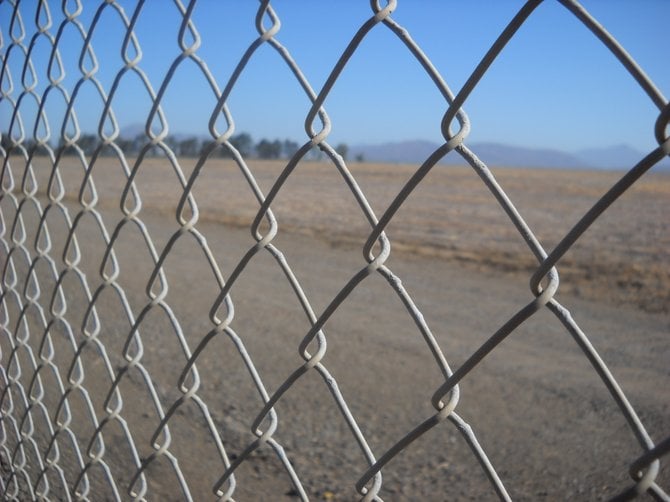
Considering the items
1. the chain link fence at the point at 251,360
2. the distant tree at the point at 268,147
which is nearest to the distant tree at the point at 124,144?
the chain link fence at the point at 251,360

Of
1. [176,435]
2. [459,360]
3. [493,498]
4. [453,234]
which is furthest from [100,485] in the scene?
[453,234]

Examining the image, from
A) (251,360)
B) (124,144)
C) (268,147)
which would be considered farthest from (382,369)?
(268,147)

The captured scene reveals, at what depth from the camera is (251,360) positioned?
3.46 m

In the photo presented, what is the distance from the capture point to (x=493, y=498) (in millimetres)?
3209

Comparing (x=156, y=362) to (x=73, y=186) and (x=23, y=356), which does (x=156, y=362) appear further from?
(x=73, y=186)

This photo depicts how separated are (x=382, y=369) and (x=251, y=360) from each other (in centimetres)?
186

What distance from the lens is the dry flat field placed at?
338 cm

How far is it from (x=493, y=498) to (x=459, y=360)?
2.08 meters

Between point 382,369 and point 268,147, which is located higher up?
point 268,147

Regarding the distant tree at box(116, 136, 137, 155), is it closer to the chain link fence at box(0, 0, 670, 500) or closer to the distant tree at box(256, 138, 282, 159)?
the chain link fence at box(0, 0, 670, 500)

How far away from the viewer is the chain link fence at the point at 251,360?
956mm

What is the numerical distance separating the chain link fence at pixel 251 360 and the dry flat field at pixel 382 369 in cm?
2

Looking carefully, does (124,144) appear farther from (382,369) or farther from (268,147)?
(268,147)

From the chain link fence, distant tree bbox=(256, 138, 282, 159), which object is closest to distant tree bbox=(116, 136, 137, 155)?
the chain link fence
